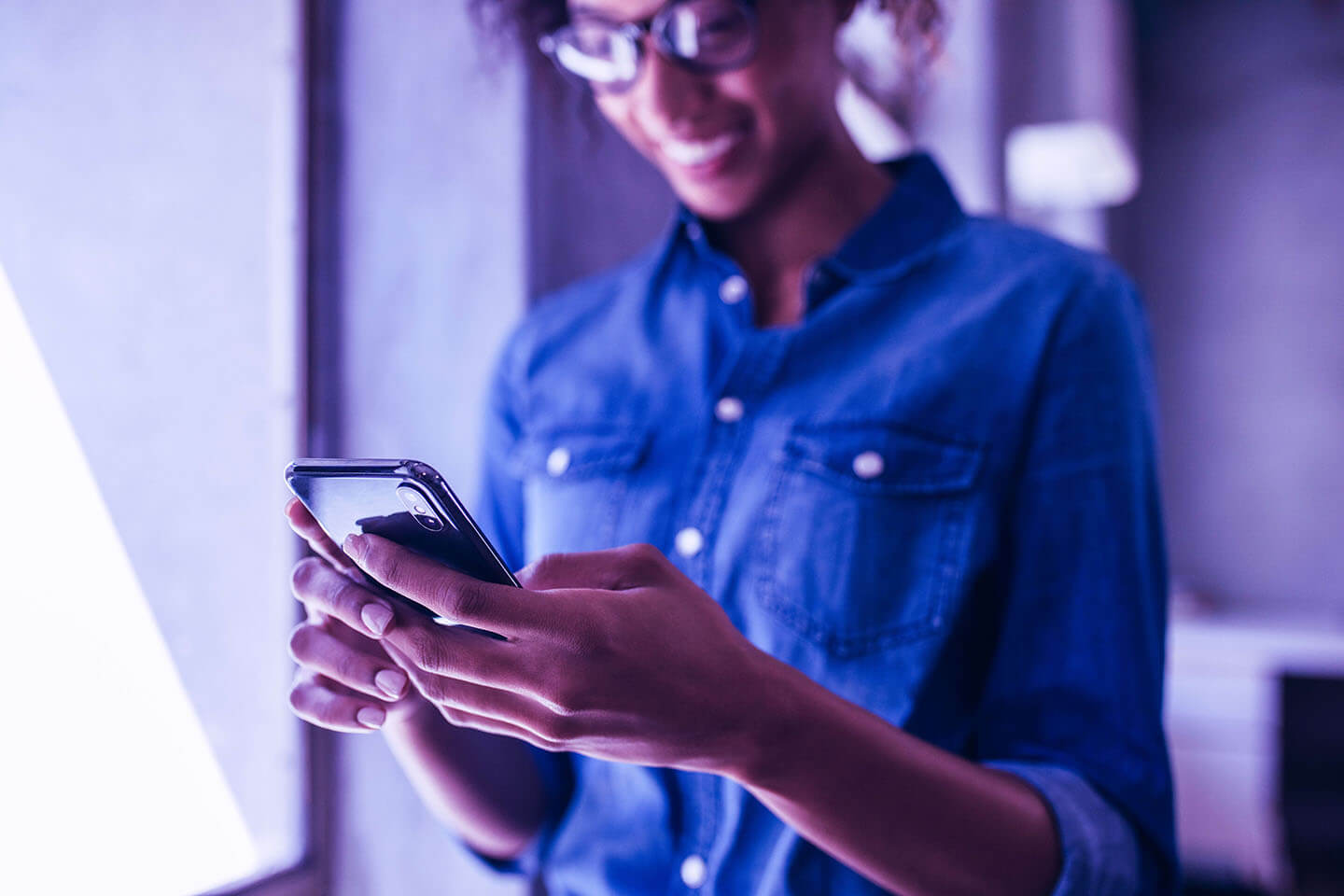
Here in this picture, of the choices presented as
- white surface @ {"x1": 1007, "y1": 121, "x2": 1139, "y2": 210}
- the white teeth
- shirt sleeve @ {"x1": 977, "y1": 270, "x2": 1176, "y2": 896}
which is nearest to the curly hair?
the white teeth

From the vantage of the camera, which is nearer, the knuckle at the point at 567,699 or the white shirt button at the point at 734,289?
the knuckle at the point at 567,699

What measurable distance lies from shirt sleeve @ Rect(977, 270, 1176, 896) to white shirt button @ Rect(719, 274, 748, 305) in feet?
0.87

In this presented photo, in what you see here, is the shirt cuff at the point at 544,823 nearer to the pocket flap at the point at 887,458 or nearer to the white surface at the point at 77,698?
the white surface at the point at 77,698

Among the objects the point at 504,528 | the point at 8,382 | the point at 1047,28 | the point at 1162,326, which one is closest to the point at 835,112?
the point at 504,528

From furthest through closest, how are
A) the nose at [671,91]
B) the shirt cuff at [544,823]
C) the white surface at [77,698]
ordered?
the shirt cuff at [544,823] → the nose at [671,91] → the white surface at [77,698]

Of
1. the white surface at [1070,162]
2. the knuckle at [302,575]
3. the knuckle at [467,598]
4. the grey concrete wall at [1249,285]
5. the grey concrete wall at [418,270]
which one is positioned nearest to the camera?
the knuckle at [467,598]

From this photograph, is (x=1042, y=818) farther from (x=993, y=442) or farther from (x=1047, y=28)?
(x=1047, y=28)

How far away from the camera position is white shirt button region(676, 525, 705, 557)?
724mm

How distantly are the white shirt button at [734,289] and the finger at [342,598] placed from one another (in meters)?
0.44

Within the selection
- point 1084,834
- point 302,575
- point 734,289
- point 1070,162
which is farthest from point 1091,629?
point 1070,162

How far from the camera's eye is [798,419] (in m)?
0.72

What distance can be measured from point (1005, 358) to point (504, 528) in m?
0.49

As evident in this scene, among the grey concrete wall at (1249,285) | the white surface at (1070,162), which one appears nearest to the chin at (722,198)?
the white surface at (1070,162)

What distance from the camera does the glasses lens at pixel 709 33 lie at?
2.29 feet
